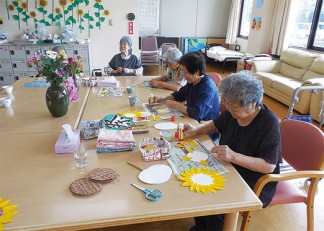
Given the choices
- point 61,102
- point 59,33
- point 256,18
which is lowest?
point 61,102

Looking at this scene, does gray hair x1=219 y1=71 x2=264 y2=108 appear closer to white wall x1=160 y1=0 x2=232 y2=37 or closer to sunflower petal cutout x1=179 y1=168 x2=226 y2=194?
sunflower petal cutout x1=179 y1=168 x2=226 y2=194

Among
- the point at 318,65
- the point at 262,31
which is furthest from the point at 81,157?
the point at 262,31

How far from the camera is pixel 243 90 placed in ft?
3.98

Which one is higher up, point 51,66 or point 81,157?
point 51,66

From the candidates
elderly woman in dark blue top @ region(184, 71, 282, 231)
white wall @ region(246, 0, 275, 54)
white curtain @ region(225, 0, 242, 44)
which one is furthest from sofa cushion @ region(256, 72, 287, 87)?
elderly woman in dark blue top @ region(184, 71, 282, 231)

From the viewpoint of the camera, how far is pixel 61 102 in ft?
5.73

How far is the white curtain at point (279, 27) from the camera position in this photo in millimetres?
5039

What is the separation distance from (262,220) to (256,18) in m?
5.42

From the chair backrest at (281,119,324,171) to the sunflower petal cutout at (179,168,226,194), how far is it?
1.98ft

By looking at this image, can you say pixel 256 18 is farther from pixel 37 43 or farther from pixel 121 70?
pixel 37 43

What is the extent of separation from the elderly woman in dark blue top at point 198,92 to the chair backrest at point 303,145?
0.54 metres

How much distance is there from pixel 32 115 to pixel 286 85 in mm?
3724

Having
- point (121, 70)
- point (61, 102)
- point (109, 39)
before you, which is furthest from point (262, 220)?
point (109, 39)

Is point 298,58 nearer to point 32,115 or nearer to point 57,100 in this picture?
point 57,100
